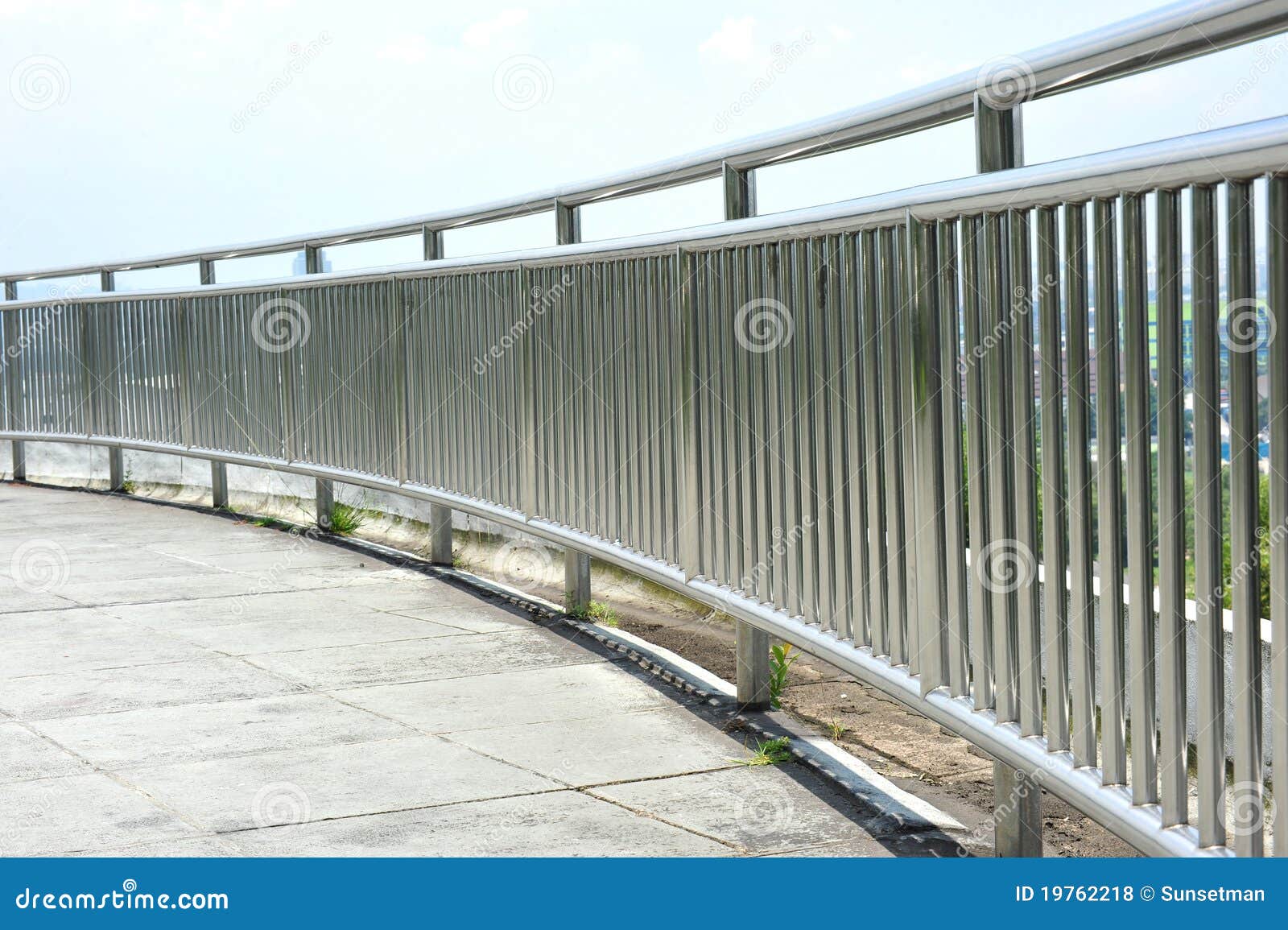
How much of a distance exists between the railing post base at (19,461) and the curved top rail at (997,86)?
8449mm

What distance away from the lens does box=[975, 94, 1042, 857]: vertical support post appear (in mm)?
3258

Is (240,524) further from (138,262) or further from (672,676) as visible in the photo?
(672,676)

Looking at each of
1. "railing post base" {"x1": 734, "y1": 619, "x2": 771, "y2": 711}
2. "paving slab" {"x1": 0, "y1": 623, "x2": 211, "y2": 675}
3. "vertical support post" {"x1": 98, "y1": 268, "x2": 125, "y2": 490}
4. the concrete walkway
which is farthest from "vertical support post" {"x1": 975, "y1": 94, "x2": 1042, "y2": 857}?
"vertical support post" {"x1": 98, "y1": 268, "x2": 125, "y2": 490}

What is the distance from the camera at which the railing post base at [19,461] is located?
1346 centimetres

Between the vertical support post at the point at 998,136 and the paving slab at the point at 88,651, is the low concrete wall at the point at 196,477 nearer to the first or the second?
the paving slab at the point at 88,651

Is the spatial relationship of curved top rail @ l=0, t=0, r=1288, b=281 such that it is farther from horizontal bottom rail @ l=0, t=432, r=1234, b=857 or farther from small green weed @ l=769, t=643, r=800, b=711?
small green weed @ l=769, t=643, r=800, b=711

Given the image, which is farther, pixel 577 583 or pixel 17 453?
pixel 17 453

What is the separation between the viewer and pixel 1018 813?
A: 3488 millimetres

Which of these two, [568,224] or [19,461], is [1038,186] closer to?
[568,224]

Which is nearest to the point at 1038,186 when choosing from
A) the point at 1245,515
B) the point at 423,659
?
the point at 1245,515

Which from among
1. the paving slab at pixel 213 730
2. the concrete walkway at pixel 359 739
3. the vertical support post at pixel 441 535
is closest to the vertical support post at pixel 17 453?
the concrete walkway at pixel 359 739

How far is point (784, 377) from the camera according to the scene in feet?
14.5

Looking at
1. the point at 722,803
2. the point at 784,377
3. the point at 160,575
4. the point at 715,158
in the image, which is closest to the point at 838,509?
the point at 784,377

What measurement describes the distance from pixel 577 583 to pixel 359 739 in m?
2.08
